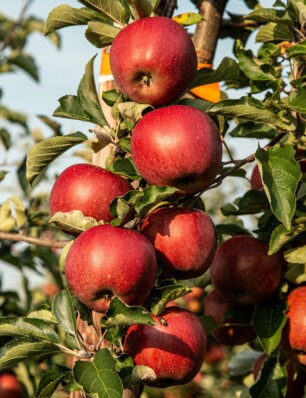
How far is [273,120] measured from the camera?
1378 mm

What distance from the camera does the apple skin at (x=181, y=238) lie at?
51.1 inches

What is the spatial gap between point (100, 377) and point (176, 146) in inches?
17.0

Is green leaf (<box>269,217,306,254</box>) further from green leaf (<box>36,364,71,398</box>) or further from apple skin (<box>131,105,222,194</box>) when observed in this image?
green leaf (<box>36,364,71,398</box>)

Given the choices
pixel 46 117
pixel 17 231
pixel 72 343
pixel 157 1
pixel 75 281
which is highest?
pixel 157 1

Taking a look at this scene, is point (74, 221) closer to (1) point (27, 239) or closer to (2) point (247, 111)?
(2) point (247, 111)

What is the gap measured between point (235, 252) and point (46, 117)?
0.96m

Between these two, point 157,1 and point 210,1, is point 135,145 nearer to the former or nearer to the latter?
point 157,1

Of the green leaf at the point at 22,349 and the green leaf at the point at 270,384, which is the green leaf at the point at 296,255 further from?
the green leaf at the point at 22,349

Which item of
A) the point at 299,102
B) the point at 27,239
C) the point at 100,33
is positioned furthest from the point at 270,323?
the point at 27,239

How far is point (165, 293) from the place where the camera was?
1.24 meters

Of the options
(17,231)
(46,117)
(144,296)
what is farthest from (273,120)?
(17,231)

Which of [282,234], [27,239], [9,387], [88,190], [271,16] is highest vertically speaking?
[271,16]

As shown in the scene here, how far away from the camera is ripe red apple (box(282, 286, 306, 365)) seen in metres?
1.60

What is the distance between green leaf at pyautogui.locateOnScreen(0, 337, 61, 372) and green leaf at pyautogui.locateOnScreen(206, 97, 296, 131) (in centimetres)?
55
